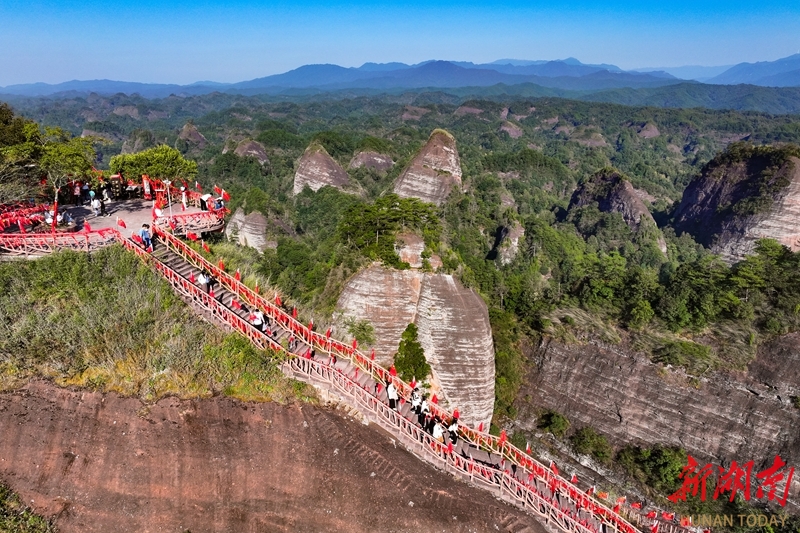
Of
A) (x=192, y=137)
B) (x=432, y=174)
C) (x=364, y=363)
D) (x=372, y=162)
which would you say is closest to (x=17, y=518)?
(x=364, y=363)

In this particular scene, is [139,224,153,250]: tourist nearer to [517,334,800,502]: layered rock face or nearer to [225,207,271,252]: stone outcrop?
[517,334,800,502]: layered rock face

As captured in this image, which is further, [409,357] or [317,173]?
[317,173]

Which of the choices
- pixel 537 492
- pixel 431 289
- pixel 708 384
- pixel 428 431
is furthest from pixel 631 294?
pixel 428 431

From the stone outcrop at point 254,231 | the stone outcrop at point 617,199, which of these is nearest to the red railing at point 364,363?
the stone outcrop at point 254,231

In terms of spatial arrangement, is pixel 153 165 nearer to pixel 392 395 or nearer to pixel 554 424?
pixel 392 395

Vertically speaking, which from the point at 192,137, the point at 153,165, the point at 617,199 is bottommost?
the point at 617,199

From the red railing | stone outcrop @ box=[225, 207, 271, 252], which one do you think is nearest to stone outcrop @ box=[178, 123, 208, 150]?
stone outcrop @ box=[225, 207, 271, 252]

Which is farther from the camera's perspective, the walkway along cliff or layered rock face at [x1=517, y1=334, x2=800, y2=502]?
layered rock face at [x1=517, y1=334, x2=800, y2=502]
